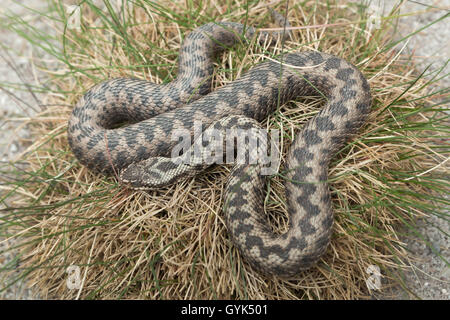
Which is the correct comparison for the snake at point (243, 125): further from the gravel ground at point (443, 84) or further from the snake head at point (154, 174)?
the gravel ground at point (443, 84)

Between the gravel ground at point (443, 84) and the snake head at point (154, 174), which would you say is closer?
the gravel ground at point (443, 84)

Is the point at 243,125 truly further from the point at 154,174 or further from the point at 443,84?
the point at 443,84

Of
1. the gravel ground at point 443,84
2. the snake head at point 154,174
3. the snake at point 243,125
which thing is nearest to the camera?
the snake at point 243,125

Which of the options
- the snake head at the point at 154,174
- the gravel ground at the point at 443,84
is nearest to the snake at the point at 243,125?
the snake head at the point at 154,174

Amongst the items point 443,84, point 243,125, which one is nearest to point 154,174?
point 243,125

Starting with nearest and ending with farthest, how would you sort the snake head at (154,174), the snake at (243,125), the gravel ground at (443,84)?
1. the snake at (243,125)
2. the gravel ground at (443,84)
3. the snake head at (154,174)

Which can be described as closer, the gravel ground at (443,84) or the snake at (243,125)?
the snake at (243,125)
